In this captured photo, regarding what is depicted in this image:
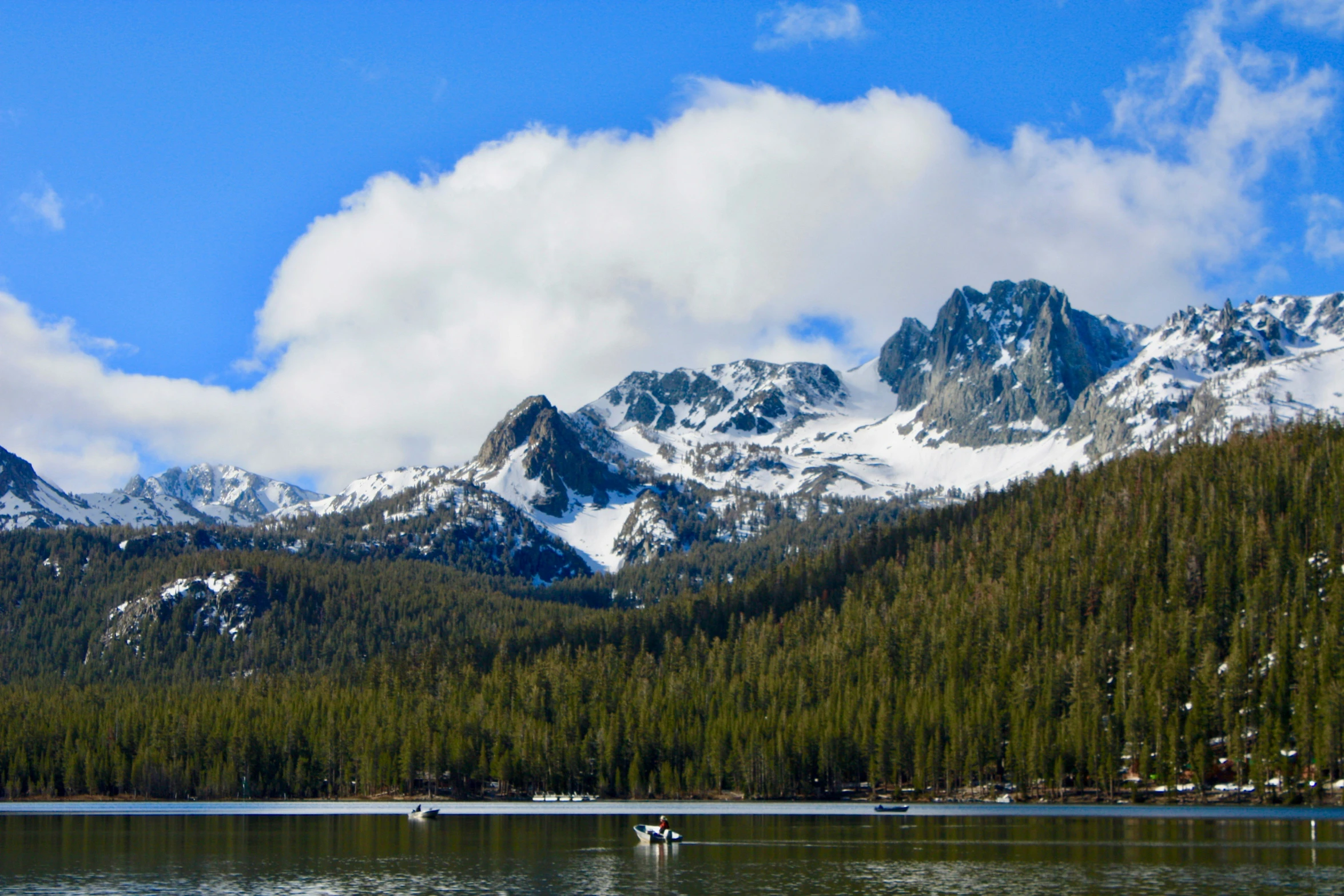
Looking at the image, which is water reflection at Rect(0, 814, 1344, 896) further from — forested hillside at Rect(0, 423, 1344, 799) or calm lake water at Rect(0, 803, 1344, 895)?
forested hillside at Rect(0, 423, 1344, 799)

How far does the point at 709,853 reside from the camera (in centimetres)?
9881

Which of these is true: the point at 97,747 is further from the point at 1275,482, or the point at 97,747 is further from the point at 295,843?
the point at 1275,482

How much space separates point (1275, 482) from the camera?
198875mm

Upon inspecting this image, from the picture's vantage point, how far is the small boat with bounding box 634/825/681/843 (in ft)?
348

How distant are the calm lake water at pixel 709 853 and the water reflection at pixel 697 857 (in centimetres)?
30

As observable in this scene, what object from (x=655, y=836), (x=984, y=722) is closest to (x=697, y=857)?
(x=655, y=836)

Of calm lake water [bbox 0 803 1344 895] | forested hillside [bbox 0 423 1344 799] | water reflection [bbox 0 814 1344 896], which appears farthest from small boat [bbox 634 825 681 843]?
forested hillside [bbox 0 423 1344 799]

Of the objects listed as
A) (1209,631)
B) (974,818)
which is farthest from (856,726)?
(1209,631)

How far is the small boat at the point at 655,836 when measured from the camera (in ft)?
348

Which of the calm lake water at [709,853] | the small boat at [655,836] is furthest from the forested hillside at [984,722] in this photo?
the small boat at [655,836]

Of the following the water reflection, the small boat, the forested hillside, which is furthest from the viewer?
the forested hillside

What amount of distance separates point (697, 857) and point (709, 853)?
122 inches

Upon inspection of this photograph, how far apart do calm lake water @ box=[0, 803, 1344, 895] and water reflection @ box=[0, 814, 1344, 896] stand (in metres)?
0.30

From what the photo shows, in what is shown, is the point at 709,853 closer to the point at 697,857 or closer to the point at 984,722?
the point at 697,857
